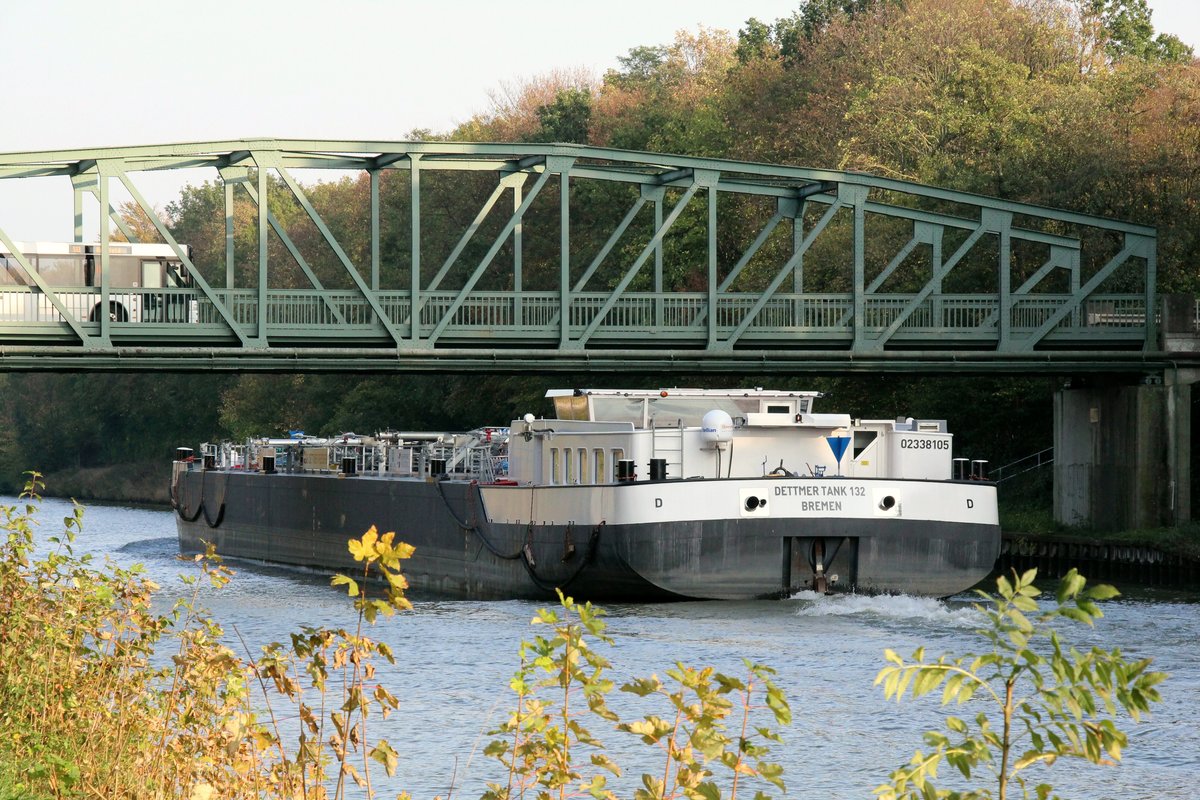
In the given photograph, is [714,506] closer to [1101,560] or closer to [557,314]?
[1101,560]

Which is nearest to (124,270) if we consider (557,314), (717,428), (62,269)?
(62,269)

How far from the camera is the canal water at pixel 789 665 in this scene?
17859 millimetres

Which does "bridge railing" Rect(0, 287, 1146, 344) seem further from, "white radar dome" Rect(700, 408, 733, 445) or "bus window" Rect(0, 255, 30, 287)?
"white radar dome" Rect(700, 408, 733, 445)

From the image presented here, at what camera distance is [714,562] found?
3006cm

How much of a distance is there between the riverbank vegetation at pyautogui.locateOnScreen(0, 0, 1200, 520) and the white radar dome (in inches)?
723

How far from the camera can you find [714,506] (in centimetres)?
2995

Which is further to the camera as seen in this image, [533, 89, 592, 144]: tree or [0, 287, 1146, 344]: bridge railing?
[533, 89, 592, 144]: tree

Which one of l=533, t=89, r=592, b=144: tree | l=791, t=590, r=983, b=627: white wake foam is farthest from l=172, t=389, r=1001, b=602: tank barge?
l=533, t=89, r=592, b=144: tree

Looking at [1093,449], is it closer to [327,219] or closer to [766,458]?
[766,458]

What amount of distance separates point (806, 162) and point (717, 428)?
3709cm

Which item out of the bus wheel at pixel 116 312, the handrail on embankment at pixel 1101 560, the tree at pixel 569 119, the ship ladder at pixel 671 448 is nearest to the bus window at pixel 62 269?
the bus wheel at pixel 116 312

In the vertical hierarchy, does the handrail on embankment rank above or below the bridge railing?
below

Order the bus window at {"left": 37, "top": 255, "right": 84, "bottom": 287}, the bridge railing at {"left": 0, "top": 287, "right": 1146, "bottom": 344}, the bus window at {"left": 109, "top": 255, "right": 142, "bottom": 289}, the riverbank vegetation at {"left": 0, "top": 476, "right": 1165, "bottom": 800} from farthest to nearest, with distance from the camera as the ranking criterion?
1. the bus window at {"left": 109, "top": 255, "right": 142, "bottom": 289}
2. the bus window at {"left": 37, "top": 255, "right": 84, "bottom": 287}
3. the bridge railing at {"left": 0, "top": 287, "right": 1146, "bottom": 344}
4. the riverbank vegetation at {"left": 0, "top": 476, "right": 1165, "bottom": 800}

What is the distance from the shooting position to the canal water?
58.6 ft
